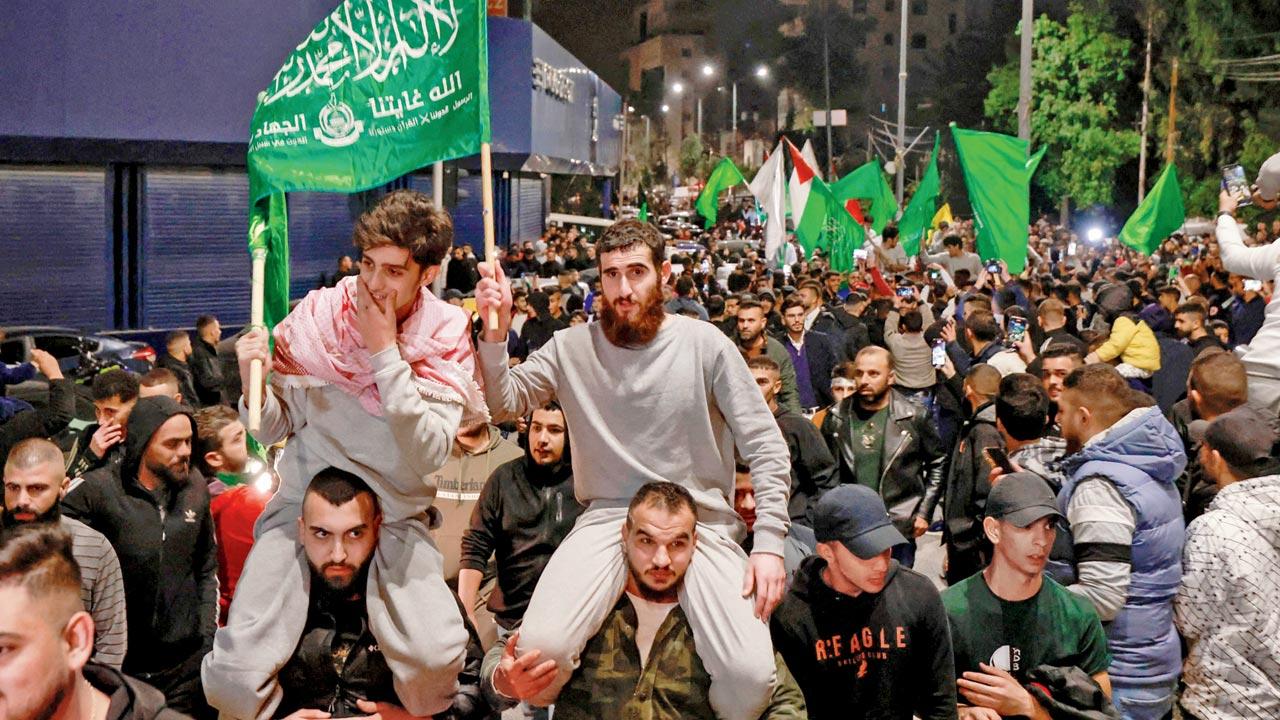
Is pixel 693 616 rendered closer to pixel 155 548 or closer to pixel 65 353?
pixel 155 548

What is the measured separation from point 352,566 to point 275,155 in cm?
207

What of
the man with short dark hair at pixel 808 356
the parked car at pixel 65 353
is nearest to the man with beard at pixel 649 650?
the man with short dark hair at pixel 808 356

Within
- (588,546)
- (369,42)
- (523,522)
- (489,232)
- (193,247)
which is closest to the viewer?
(588,546)

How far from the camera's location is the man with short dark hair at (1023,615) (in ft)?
17.9

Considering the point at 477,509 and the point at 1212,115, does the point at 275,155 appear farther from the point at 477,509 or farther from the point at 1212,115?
the point at 1212,115

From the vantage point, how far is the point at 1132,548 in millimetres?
6008

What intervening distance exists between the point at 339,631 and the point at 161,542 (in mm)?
2218

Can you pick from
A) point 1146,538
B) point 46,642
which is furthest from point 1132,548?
point 46,642

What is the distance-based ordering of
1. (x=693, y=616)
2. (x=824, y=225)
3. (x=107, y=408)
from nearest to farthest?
1. (x=693, y=616)
2. (x=107, y=408)
3. (x=824, y=225)

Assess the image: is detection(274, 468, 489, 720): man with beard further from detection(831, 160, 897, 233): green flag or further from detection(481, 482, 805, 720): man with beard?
detection(831, 160, 897, 233): green flag

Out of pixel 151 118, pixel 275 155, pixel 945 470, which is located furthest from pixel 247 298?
pixel 275 155

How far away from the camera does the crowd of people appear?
15.0 feet

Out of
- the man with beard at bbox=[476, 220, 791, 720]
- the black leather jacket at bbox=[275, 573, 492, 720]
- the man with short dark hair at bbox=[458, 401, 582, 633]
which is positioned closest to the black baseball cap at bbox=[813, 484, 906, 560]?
the man with beard at bbox=[476, 220, 791, 720]

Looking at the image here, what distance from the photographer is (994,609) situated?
218 inches
